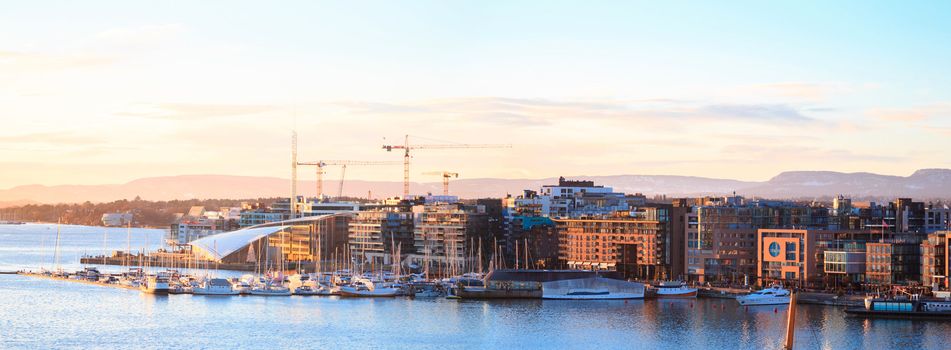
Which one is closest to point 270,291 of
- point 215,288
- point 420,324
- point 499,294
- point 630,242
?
point 215,288

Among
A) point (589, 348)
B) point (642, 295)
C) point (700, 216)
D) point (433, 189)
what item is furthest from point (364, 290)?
point (433, 189)

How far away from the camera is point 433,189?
197750mm

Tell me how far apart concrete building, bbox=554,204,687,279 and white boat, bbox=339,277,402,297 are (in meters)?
11.0

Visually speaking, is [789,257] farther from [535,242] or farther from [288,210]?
[288,210]

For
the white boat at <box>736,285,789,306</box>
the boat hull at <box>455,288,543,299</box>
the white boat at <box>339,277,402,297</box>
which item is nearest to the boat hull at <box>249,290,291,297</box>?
the white boat at <box>339,277,402,297</box>

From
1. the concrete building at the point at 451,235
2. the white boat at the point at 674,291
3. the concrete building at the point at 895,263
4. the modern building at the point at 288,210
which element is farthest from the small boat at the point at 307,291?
the modern building at the point at 288,210

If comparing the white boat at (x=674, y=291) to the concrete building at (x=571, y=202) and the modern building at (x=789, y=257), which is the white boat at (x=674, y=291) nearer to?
the modern building at (x=789, y=257)

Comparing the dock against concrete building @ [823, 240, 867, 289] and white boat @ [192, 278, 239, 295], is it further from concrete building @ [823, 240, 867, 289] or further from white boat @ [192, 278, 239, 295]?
concrete building @ [823, 240, 867, 289]

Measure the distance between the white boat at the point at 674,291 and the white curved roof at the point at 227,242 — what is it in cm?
2801

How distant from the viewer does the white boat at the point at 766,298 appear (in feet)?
152

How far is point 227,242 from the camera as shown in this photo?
72.5 metres

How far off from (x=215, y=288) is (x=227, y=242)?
22.2 m

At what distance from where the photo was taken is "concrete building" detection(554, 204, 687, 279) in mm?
55906

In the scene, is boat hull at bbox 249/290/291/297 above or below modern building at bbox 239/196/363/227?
below
